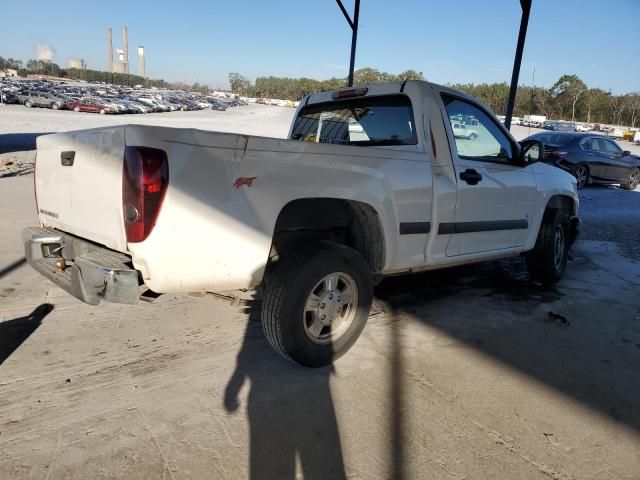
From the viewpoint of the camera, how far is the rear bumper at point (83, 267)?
99.1 inches

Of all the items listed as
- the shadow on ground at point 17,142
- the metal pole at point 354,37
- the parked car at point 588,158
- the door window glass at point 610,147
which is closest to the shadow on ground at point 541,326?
the metal pole at point 354,37

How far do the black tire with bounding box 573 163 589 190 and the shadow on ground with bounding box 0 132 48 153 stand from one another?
1536 centimetres

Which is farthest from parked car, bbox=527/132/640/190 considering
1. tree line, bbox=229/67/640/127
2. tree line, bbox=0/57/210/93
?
tree line, bbox=0/57/210/93

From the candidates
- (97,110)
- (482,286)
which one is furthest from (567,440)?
(97,110)

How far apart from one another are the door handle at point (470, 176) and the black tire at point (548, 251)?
153cm

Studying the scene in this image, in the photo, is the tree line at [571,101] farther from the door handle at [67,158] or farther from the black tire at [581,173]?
the door handle at [67,158]

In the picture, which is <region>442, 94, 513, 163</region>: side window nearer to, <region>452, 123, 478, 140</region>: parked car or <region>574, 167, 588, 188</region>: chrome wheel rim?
<region>452, 123, 478, 140</region>: parked car

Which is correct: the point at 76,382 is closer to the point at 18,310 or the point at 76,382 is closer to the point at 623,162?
the point at 18,310

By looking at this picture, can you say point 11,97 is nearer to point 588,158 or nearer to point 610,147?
point 588,158

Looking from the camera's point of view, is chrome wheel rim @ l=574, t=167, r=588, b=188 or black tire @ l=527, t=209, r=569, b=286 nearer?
black tire @ l=527, t=209, r=569, b=286

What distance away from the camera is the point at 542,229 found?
5047 millimetres

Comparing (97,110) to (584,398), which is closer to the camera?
(584,398)

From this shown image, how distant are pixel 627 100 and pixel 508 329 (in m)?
85.2

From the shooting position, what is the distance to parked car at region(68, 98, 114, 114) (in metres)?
43.2
